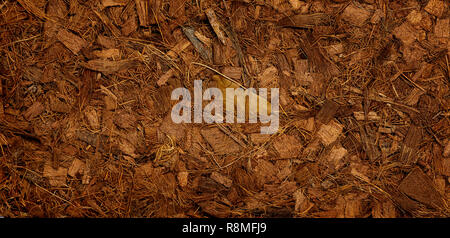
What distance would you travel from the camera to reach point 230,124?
133 centimetres

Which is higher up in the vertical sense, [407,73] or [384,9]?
[384,9]

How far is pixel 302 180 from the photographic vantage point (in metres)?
1.35

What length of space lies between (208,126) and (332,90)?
0.71 meters

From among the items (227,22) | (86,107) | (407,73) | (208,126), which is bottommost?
(208,126)

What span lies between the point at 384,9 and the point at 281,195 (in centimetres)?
117

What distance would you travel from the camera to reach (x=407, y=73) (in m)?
1.34

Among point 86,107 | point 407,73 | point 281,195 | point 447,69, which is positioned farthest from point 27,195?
point 447,69

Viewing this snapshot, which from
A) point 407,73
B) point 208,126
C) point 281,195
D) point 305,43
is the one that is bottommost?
point 281,195

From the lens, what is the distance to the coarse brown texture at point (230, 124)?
1.32 meters

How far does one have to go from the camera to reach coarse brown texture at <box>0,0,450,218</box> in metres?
1.32

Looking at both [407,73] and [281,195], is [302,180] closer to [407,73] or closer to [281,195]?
[281,195]

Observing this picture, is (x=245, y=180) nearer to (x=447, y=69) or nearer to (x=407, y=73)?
(x=407, y=73)

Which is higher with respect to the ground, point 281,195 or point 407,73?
point 407,73

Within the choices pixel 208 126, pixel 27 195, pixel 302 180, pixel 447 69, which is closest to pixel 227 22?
pixel 208 126
